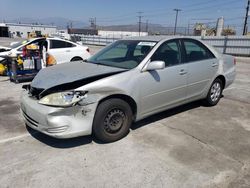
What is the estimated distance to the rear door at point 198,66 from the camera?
462 centimetres

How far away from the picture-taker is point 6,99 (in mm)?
6105

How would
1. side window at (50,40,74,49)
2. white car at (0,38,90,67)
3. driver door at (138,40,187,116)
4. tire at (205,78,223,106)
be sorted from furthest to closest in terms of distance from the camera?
side window at (50,40,74,49) → white car at (0,38,90,67) → tire at (205,78,223,106) → driver door at (138,40,187,116)

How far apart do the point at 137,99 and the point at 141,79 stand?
0.33 meters

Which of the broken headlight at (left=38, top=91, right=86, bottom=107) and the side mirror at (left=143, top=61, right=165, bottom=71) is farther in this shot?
the side mirror at (left=143, top=61, right=165, bottom=71)

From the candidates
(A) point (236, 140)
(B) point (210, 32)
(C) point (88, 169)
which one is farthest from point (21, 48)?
(B) point (210, 32)

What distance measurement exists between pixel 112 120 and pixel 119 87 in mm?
523

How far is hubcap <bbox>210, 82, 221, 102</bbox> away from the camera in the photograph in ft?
17.5

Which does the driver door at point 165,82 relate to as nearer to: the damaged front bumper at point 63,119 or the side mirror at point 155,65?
the side mirror at point 155,65

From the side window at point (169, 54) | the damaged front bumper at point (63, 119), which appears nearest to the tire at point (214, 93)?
the side window at point (169, 54)

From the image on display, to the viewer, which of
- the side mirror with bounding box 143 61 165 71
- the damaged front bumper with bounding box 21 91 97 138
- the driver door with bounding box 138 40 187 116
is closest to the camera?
the damaged front bumper with bounding box 21 91 97 138

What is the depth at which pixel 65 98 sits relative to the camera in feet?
10.5

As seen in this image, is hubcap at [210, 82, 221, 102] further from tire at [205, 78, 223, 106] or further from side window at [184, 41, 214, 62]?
side window at [184, 41, 214, 62]

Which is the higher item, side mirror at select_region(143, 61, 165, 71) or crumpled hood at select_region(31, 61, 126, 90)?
side mirror at select_region(143, 61, 165, 71)

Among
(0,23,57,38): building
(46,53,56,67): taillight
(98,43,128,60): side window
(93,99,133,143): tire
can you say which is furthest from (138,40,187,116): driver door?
(0,23,57,38): building
